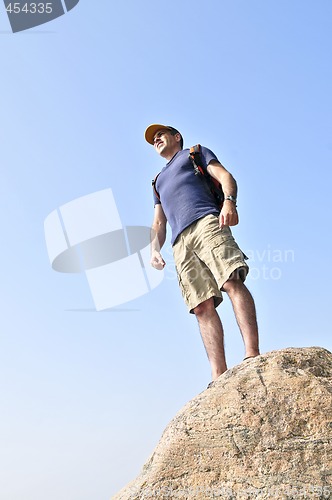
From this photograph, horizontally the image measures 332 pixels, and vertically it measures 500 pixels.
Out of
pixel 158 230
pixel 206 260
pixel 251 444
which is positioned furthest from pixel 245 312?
pixel 158 230

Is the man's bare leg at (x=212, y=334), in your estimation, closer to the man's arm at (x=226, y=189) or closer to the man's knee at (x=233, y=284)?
the man's knee at (x=233, y=284)

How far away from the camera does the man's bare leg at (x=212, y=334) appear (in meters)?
5.34

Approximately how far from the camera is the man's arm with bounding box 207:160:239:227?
539 cm

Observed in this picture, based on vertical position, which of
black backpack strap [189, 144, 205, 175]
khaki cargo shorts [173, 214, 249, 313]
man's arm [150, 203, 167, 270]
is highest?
black backpack strap [189, 144, 205, 175]

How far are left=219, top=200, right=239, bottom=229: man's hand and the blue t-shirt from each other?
255mm

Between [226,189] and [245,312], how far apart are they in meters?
1.32

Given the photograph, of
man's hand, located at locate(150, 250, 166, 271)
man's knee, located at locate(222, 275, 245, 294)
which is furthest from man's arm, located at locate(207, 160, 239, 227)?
man's hand, located at locate(150, 250, 166, 271)

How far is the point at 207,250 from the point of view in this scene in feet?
18.0

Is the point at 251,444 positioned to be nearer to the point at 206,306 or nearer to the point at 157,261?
the point at 206,306

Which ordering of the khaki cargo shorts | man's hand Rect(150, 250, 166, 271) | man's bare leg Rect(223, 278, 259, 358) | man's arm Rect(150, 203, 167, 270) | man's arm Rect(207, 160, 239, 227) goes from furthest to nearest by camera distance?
man's arm Rect(150, 203, 167, 270), man's hand Rect(150, 250, 166, 271), man's arm Rect(207, 160, 239, 227), the khaki cargo shorts, man's bare leg Rect(223, 278, 259, 358)

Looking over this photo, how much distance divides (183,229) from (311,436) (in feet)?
8.56

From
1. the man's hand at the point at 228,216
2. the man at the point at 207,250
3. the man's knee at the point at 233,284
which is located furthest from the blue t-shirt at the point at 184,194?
the man's knee at the point at 233,284

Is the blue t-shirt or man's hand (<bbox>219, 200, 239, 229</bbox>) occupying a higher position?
the blue t-shirt

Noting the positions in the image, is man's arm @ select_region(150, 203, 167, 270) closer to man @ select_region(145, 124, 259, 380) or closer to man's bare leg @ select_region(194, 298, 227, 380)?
man @ select_region(145, 124, 259, 380)
